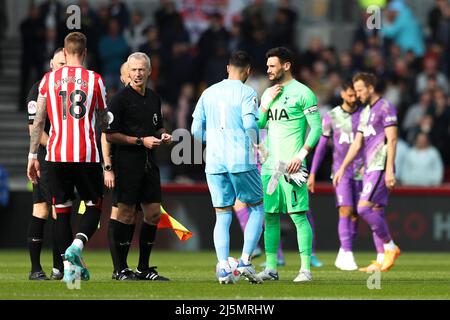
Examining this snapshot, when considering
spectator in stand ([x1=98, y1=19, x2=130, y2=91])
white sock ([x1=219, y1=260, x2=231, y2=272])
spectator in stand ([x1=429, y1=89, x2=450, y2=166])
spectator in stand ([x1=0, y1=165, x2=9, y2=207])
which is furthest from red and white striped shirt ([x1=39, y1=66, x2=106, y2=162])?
spectator in stand ([x1=429, y1=89, x2=450, y2=166])

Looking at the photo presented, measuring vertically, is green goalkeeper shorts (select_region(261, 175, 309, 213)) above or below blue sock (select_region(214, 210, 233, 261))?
above

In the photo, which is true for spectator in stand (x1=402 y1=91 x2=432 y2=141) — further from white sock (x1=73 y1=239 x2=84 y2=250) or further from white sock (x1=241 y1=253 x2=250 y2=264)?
white sock (x1=73 y1=239 x2=84 y2=250)

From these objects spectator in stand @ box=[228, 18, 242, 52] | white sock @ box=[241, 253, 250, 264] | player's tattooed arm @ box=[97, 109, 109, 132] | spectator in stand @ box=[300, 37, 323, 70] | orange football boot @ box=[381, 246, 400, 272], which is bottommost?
orange football boot @ box=[381, 246, 400, 272]

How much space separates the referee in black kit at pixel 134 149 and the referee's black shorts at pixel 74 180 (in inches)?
9.5

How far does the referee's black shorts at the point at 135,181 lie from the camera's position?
495 inches

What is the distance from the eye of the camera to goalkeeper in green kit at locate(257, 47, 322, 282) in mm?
12812

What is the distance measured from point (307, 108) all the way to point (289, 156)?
0.52 metres

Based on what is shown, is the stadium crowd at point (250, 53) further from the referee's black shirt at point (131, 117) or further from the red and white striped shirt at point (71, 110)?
the red and white striped shirt at point (71, 110)

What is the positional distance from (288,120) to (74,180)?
2205 mm

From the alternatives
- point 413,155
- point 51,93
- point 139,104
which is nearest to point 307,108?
point 139,104

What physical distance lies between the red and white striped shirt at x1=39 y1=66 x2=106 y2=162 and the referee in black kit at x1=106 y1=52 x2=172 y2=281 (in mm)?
275

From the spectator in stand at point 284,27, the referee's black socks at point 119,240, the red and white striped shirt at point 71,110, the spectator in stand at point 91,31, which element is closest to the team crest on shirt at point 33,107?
the red and white striped shirt at point 71,110

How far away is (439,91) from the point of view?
2327cm

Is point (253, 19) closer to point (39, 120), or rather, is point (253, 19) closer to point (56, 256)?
point (56, 256)
